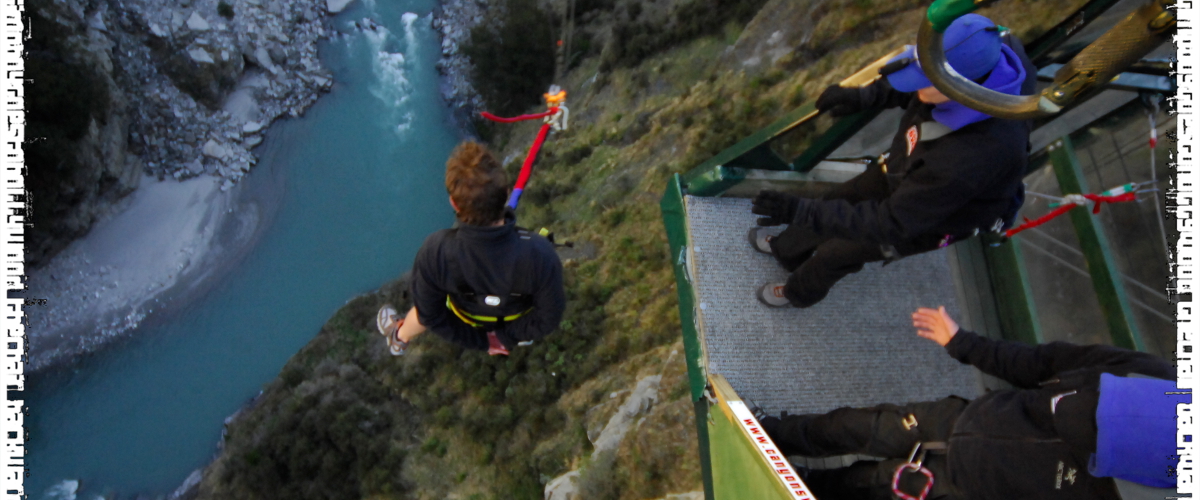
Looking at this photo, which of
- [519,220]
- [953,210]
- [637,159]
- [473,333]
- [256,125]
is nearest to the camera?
[953,210]

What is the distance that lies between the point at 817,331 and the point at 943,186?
167 centimetres

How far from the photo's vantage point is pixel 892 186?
2533 millimetres

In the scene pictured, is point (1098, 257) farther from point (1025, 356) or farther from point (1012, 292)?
point (1025, 356)

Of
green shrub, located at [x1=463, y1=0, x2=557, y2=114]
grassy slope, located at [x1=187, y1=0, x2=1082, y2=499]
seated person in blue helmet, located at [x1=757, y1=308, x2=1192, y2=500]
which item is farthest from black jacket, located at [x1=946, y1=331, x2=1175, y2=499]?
green shrub, located at [x1=463, y1=0, x2=557, y2=114]

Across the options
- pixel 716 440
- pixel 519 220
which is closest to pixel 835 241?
pixel 716 440

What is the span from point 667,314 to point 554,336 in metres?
1.42

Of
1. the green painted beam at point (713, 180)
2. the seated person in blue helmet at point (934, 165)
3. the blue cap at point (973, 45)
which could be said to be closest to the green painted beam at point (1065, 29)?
the seated person in blue helmet at point (934, 165)

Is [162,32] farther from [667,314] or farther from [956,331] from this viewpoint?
[956,331]

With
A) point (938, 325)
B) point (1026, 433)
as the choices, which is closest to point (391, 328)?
point (938, 325)

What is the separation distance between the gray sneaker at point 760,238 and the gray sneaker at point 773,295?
263 mm

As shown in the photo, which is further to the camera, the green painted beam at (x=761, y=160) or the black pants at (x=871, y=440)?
the green painted beam at (x=761, y=160)

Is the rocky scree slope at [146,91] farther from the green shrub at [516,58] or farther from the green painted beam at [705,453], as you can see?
the green painted beam at [705,453]

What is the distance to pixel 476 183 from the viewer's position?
2207 mm

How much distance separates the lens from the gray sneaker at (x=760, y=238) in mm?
3600
